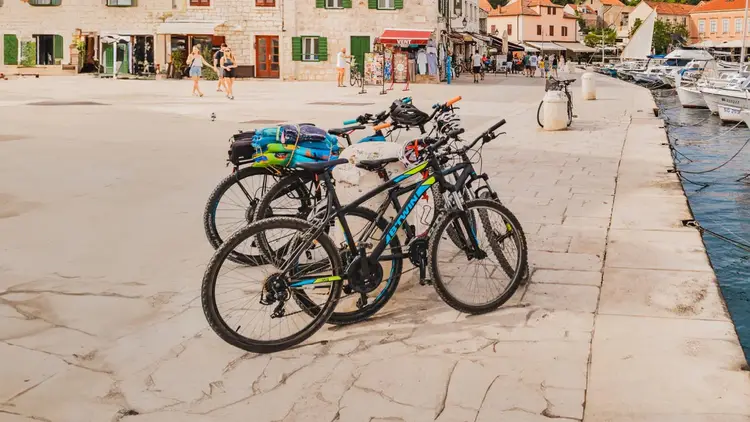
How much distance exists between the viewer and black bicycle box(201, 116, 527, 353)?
430 centimetres

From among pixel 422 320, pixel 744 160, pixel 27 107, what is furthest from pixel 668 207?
pixel 27 107

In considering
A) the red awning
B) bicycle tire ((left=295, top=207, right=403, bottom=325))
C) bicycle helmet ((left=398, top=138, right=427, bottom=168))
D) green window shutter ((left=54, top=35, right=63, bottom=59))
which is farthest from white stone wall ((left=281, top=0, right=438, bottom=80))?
bicycle tire ((left=295, top=207, right=403, bottom=325))

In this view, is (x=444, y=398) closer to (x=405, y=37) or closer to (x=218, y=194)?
(x=218, y=194)

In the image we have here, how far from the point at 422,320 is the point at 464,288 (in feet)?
1.73

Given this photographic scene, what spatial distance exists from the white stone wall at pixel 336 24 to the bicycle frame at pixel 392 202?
3759cm

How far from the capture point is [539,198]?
890 cm

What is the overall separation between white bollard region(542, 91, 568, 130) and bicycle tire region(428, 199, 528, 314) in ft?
37.5

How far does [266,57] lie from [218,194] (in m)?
38.8

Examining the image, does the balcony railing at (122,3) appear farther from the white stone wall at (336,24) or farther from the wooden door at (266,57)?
the white stone wall at (336,24)

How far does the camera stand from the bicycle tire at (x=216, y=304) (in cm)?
414

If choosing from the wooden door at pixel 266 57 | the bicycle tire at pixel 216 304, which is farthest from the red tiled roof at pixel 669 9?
the bicycle tire at pixel 216 304

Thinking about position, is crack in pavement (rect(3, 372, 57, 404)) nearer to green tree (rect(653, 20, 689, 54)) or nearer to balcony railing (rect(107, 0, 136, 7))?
balcony railing (rect(107, 0, 136, 7))

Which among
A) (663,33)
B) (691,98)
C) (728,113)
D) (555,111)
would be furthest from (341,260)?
(663,33)

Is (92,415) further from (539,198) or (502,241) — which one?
(539,198)
